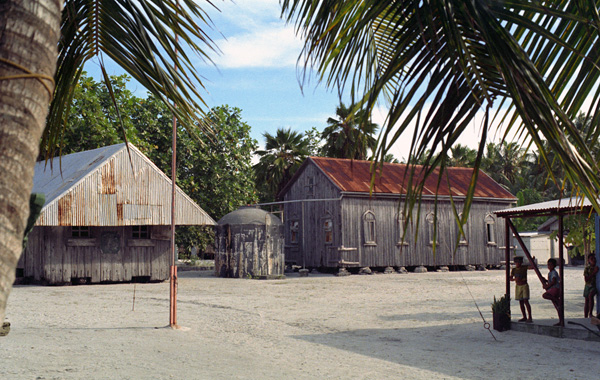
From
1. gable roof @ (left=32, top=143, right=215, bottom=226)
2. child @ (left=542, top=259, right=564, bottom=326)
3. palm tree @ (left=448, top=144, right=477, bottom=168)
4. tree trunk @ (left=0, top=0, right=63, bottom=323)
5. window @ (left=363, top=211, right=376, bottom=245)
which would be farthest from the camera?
palm tree @ (left=448, top=144, right=477, bottom=168)

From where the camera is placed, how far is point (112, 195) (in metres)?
23.0

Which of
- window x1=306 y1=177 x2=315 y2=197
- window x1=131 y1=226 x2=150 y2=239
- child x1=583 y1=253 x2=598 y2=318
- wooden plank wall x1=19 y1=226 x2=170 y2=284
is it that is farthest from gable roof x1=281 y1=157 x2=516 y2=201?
child x1=583 y1=253 x2=598 y2=318

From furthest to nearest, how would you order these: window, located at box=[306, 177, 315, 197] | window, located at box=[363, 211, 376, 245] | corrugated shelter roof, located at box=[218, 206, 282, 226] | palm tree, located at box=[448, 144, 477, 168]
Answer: palm tree, located at box=[448, 144, 477, 168] → window, located at box=[306, 177, 315, 197] → window, located at box=[363, 211, 376, 245] → corrugated shelter roof, located at box=[218, 206, 282, 226]

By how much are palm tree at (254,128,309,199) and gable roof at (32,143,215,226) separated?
20491 mm

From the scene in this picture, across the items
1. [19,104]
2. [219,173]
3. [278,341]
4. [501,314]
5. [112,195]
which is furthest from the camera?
[219,173]

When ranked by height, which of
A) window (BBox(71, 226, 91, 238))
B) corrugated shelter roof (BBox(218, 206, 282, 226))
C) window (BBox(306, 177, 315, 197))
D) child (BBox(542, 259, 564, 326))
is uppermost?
window (BBox(306, 177, 315, 197))

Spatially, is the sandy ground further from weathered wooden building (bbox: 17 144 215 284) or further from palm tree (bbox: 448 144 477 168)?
palm tree (bbox: 448 144 477 168)

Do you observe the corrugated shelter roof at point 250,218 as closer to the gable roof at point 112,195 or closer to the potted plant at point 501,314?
the gable roof at point 112,195

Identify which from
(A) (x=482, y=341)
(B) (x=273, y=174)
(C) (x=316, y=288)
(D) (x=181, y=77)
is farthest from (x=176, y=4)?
(B) (x=273, y=174)

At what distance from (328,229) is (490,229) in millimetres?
10395

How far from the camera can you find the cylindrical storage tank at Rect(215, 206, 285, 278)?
28.5m

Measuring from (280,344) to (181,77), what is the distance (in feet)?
25.4

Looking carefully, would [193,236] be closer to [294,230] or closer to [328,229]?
[294,230]

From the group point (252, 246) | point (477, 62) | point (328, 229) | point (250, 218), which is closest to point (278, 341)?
point (477, 62)
